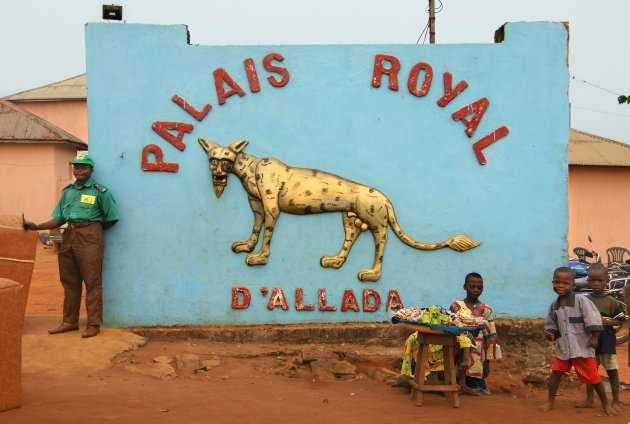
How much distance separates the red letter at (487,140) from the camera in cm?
691

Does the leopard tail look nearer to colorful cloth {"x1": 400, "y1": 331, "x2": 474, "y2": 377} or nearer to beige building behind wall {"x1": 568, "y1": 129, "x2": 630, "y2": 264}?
colorful cloth {"x1": 400, "y1": 331, "x2": 474, "y2": 377}

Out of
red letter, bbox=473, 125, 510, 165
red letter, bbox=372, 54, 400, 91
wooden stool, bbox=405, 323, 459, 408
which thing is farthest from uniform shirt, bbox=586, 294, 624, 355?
red letter, bbox=372, 54, 400, 91

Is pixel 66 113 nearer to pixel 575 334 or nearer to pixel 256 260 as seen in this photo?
pixel 256 260

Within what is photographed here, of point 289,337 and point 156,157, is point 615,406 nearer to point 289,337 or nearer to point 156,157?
point 289,337

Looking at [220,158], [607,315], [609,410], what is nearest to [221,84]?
[220,158]

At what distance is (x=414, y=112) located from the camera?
22.8 ft

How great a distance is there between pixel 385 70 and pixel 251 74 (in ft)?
4.99

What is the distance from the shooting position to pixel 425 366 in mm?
5098

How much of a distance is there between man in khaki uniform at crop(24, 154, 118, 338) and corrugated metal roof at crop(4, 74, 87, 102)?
20261 mm

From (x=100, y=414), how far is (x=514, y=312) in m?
4.64

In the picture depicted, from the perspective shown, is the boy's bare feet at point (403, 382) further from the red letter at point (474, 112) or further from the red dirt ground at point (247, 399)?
the red letter at point (474, 112)

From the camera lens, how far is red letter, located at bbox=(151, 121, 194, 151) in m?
6.80

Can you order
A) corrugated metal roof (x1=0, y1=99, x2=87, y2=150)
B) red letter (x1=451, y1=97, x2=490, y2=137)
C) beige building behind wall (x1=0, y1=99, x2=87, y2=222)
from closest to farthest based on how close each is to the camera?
red letter (x1=451, y1=97, x2=490, y2=137)
corrugated metal roof (x1=0, y1=99, x2=87, y2=150)
beige building behind wall (x1=0, y1=99, x2=87, y2=222)

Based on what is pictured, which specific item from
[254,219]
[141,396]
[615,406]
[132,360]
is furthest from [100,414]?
[615,406]
